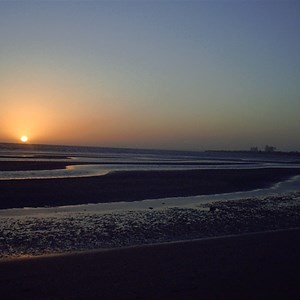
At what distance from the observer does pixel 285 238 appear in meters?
12.3

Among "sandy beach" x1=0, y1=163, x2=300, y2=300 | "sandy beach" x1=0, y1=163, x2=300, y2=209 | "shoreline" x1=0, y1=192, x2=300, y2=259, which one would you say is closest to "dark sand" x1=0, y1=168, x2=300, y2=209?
"sandy beach" x1=0, y1=163, x2=300, y2=209

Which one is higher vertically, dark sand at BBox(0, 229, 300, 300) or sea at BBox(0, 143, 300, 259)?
dark sand at BBox(0, 229, 300, 300)

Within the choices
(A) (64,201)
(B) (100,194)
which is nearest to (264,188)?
(B) (100,194)

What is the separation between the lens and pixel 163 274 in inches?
333

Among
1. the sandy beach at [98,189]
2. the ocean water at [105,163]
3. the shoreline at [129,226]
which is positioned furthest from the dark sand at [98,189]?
the ocean water at [105,163]

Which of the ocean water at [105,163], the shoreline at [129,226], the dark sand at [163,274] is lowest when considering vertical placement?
the shoreline at [129,226]

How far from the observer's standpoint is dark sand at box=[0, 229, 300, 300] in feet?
24.2

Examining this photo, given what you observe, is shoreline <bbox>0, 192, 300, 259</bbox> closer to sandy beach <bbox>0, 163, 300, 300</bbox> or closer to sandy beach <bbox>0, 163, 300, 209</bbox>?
sandy beach <bbox>0, 163, 300, 300</bbox>

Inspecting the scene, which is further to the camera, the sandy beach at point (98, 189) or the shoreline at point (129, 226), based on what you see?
the sandy beach at point (98, 189)

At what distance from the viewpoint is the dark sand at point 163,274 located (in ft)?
24.2

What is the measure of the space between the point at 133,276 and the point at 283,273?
9.96 feet

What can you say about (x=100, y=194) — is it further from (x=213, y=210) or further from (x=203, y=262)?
(x=203, y=262)

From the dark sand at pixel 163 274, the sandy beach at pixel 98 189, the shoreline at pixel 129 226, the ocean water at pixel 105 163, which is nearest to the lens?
the dark sand at pixel 163 274

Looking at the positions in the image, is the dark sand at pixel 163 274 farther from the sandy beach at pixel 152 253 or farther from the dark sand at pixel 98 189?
the dark sand at pixel 98 189
